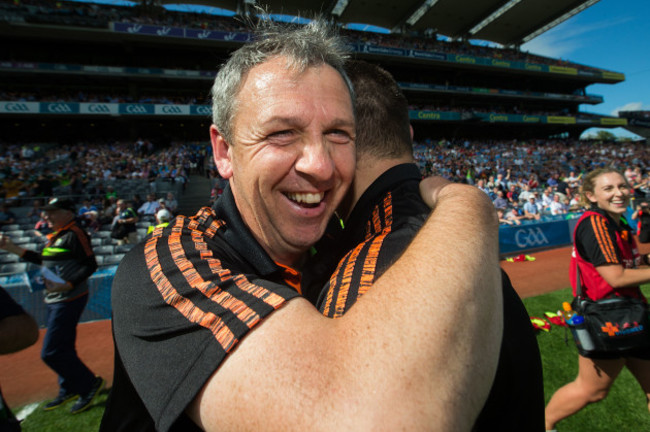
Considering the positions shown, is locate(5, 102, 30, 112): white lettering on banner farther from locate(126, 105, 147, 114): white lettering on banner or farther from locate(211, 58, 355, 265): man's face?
locate(211, 58, 355, 265): man's face

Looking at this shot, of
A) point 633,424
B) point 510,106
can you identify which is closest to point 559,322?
point 633,424

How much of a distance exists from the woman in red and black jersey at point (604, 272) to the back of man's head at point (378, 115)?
7.82ft

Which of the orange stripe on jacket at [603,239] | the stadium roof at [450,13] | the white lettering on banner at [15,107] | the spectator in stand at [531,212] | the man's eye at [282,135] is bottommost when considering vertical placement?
the spectator in stand at [531,212]

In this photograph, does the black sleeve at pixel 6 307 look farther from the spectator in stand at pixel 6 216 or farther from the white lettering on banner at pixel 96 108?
the white lettering on banner at pixel 96 108

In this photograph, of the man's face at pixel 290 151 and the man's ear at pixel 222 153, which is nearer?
the man's face at pixel 290 151

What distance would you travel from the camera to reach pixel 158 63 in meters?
27.6

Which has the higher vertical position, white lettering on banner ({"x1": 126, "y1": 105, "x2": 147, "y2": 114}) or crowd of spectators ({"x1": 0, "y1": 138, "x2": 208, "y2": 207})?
white lettering on banner ({"x1": 126, "y1": 105, "x2": 147, "y2": 114})

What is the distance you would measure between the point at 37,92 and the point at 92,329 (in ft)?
90.4

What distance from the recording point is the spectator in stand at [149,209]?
11.3 meters

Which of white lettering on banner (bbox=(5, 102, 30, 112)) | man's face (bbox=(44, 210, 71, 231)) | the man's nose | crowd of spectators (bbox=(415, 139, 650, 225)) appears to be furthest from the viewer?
white lettering on banner (bbox=(5, 102, 30, 112))

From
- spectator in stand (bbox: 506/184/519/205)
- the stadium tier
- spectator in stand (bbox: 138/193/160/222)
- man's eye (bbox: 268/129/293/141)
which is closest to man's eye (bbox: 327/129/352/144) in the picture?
man's eye (bbox: 268/129/293/141)

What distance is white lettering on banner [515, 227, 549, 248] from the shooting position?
33.4 feet

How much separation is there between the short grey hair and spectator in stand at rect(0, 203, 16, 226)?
13.7 meters

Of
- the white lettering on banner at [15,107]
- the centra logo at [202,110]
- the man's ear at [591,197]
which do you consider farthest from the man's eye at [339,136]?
the white lettering on banner at [15,107]
